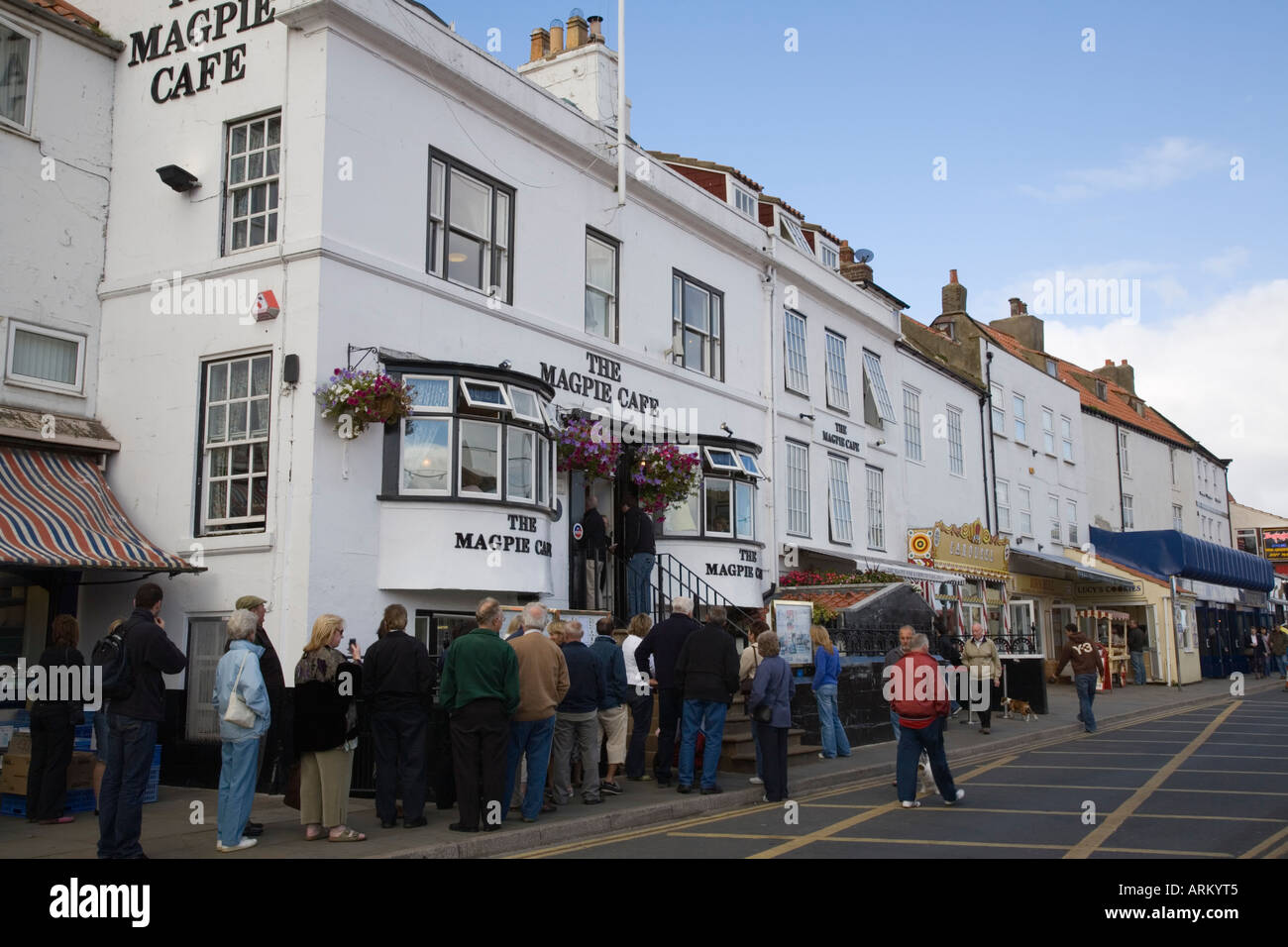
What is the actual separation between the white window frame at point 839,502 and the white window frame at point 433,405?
36.9 feet

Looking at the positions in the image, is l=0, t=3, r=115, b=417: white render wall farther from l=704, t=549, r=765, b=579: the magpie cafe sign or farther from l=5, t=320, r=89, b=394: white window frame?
l=704, t=549, r=765, b=579: the magpie cafe sign

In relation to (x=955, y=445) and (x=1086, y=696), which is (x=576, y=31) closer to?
(x=1086, y=696)

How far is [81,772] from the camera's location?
33.5 ft

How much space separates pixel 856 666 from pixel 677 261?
7.42 meters

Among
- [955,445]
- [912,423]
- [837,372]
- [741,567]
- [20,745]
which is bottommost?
[20,745]

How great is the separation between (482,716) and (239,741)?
1946 millimetres

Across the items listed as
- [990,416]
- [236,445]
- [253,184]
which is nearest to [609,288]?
[253,184]

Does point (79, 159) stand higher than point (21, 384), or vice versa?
point (79, 159)

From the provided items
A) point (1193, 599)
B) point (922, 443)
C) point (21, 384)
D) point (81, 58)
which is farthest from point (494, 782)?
point (1193, 599)

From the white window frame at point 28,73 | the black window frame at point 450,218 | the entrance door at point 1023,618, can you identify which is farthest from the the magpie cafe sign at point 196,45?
the entrance door at point 1023,618

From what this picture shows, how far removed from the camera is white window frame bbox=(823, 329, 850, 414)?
2320cm

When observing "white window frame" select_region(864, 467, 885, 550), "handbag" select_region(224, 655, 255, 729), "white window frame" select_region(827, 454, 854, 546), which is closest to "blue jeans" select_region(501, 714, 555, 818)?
"handbag" select_region(224, 655, 255, 729)

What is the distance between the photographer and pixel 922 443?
2769 cm

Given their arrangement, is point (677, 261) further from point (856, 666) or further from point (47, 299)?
point (47, 299)
